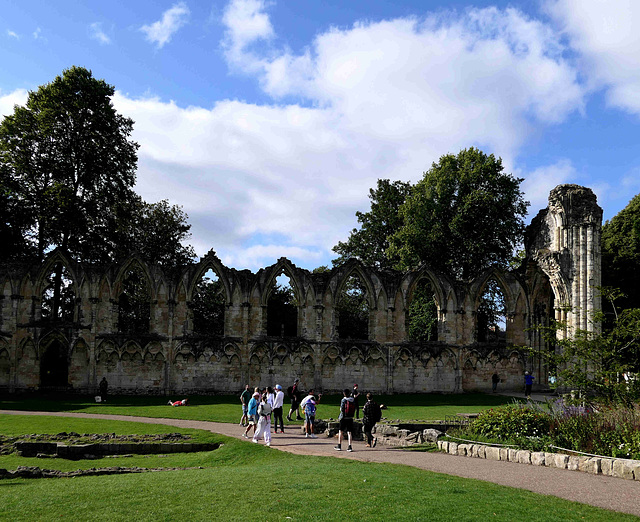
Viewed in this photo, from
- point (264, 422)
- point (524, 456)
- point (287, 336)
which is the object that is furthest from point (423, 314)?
point (524, 456)

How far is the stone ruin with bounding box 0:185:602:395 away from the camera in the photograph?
2852 cm

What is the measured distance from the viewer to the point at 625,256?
36719mm

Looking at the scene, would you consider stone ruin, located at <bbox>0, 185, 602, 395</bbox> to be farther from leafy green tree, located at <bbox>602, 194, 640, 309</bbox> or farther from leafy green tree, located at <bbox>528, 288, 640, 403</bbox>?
leafy green tree, located at <bbox>528, 288, 640, 403</bbox>

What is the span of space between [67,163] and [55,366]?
11.6m

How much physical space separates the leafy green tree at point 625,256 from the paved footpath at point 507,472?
1048 inches

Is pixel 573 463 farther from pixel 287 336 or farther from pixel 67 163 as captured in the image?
pixel 67 163

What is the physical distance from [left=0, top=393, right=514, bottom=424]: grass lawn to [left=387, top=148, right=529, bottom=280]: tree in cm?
1003

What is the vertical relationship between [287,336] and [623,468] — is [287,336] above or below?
above

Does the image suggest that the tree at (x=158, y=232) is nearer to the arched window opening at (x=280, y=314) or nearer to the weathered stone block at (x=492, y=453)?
the arched window opening at (x=280, y=314)

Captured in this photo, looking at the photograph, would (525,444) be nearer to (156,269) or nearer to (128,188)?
(156,269)

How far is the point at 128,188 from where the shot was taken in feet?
122

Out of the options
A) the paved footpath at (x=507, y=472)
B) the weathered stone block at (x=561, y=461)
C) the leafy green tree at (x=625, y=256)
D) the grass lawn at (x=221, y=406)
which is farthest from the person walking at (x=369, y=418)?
the leafy green tree at (x=625, y=256)

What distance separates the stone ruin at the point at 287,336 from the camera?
28.5m

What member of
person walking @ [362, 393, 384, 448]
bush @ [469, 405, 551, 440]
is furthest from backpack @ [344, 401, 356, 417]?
bush @ [469, 405, 551, 440]
